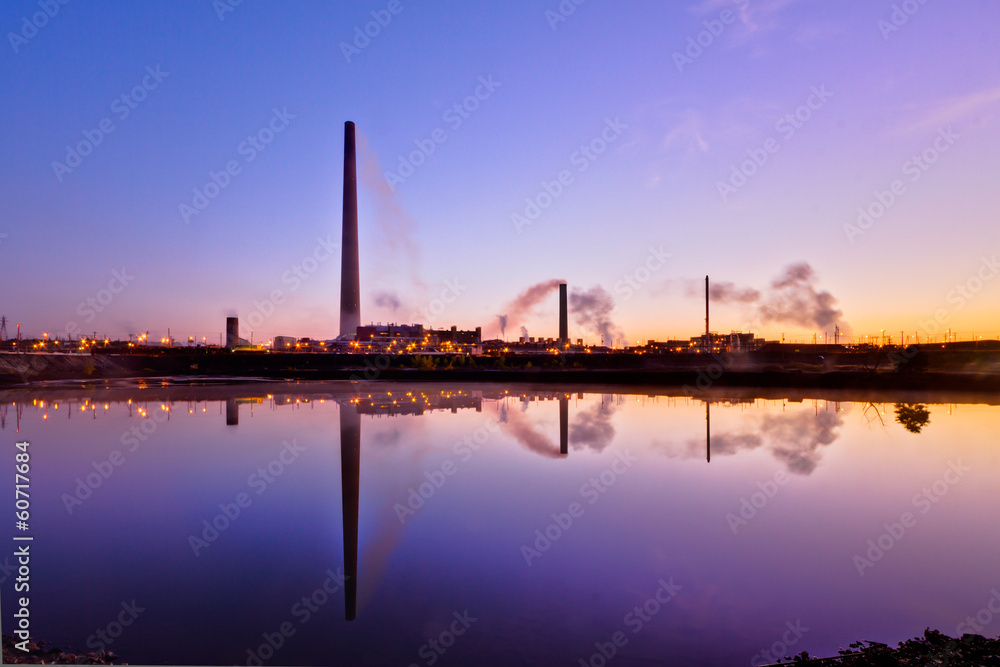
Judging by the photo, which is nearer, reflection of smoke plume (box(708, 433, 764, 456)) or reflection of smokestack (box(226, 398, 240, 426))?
reflection of smoke plume (box(708, 433, 764, 456))

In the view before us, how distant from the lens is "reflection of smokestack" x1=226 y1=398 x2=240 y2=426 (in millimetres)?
19531

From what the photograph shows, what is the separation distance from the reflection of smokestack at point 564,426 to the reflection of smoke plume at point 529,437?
18 centimetres

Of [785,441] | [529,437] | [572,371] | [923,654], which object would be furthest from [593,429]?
[572,371]

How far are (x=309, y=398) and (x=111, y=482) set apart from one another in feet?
62.1

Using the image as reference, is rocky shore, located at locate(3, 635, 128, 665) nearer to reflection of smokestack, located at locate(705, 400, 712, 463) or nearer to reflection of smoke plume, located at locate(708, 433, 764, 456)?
reflection of smokestack, located at locate(705, 400, 712, 463)

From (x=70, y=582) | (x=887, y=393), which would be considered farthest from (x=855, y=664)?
(x=887, y=393)

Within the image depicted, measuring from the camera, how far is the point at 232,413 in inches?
877

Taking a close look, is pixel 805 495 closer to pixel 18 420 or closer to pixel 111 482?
pixel 111 482

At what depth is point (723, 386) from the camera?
40.6 m

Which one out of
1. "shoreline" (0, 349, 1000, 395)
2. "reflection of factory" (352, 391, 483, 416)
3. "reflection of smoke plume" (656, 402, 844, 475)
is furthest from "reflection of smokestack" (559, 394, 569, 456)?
"shoreline" (0, 349, 1000, 395)

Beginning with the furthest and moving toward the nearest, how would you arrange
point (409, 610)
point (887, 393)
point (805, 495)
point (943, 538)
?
1. point (887, 393)
2. point (805, 495)
3. point (943, 538)
4. point (409, 610)

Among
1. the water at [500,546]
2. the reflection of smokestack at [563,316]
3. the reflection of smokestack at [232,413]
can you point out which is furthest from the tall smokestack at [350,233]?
the water at [500,546]

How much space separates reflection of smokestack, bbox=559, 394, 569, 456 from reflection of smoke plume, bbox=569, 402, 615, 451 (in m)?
0.16

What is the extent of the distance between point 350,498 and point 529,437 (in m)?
7.92
